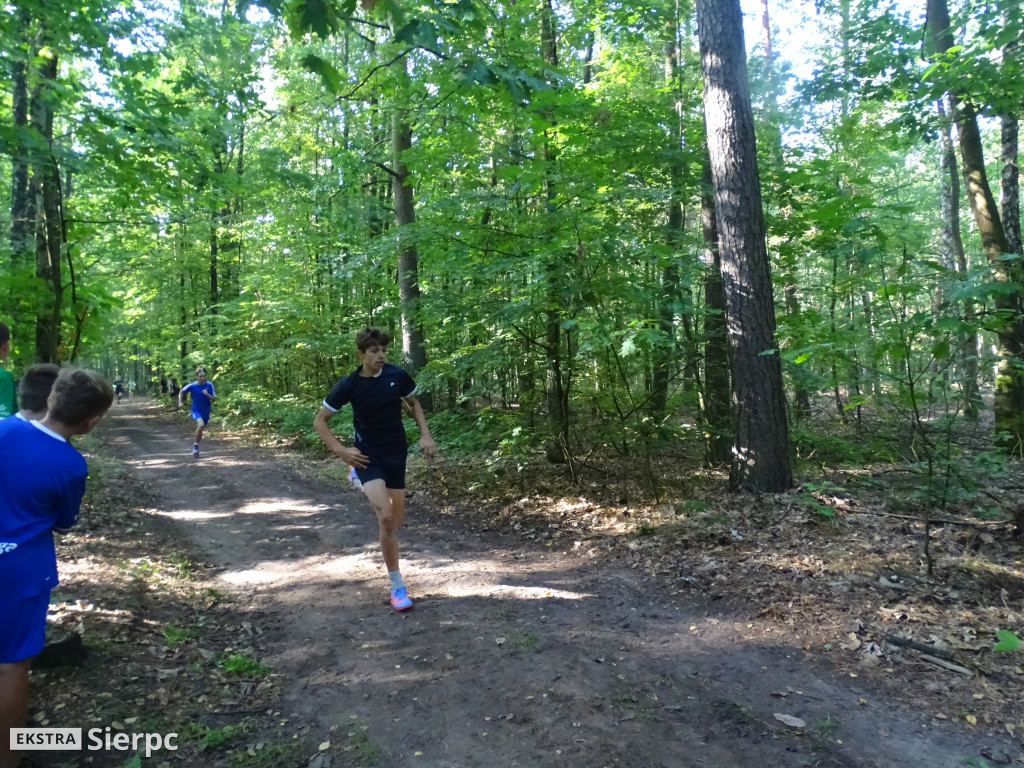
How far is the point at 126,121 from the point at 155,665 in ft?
20.5

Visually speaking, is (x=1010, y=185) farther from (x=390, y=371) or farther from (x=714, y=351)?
(x=390, y=371)

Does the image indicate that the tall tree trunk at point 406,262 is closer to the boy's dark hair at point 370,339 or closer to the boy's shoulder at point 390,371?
the boy's shoulder at point 390,371

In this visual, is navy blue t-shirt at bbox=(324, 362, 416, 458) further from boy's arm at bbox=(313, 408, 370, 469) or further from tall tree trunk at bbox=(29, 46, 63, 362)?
tall tree trunk at bbox=(29, 46, 63, 362)

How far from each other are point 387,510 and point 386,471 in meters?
0.31

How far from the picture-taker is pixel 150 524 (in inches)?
280

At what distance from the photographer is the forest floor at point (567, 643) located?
112 inches

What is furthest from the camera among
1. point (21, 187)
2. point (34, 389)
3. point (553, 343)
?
point (21, 187)

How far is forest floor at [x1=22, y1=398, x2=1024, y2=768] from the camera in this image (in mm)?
2838

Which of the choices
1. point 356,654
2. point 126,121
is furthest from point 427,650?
point 126,121

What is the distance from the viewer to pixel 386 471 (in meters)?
4.58

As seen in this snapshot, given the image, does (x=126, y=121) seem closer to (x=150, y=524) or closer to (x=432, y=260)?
(x=432, y=260)

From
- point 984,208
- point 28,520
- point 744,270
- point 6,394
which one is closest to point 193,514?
point 6,394

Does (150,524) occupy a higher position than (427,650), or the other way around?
(150,524)

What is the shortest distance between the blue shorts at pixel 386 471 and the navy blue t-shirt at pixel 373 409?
5cm
